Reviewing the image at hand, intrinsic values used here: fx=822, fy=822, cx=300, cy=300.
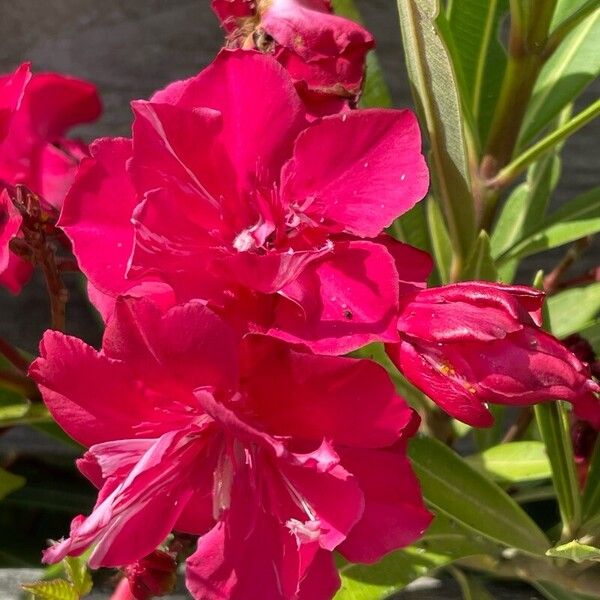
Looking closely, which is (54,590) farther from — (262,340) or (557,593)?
(557,593)

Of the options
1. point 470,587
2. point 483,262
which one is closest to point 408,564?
point 470,587

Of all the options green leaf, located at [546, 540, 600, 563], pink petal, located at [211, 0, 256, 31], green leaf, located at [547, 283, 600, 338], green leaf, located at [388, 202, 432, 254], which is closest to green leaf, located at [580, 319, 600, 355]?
green leaf, located at [547, 283, 600, 338]

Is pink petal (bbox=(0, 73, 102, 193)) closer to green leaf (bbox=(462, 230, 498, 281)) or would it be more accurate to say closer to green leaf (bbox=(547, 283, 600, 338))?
green leaf (bbox=(462, 230, 498, 281))

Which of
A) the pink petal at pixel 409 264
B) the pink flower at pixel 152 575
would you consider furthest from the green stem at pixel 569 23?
the pink flower at pixel 152 575

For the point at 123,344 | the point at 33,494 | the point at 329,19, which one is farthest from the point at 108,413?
the point at 33,494

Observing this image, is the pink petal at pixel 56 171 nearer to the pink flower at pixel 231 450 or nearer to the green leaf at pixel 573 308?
the pink flower at pixel 231 450
